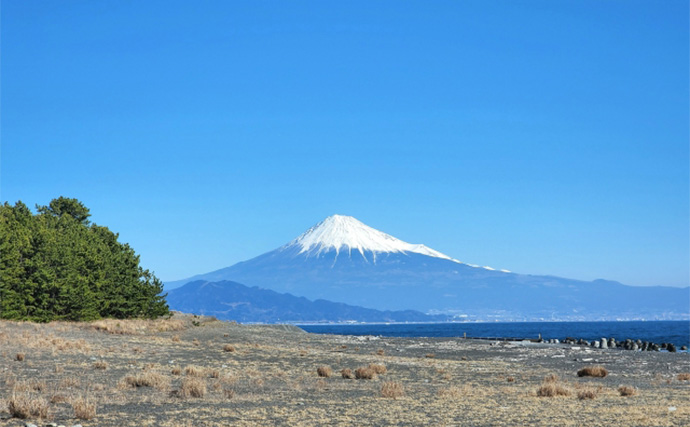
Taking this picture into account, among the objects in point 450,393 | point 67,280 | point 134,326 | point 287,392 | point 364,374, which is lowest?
point 287,392

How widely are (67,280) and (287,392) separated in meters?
32.6

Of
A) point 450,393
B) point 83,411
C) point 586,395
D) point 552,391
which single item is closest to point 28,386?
point 83,411

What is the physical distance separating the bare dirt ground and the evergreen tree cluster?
11414 millimetres

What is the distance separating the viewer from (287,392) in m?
23.2

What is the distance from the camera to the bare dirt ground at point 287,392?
17.2 metres

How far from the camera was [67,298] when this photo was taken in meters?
50.2

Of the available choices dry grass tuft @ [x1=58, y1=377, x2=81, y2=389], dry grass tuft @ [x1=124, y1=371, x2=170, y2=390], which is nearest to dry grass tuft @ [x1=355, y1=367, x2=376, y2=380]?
dry grass tuft @ [x1=124, y1=371, x2=170, y2=390]

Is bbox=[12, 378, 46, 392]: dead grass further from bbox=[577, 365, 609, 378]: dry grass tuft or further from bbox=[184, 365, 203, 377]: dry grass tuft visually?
bbox=[577, 365, 609, 378]: dry grass tuft

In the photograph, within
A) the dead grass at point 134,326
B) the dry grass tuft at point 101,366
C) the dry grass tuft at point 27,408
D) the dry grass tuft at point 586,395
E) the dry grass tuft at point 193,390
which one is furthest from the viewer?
the dead grass at point 134,326

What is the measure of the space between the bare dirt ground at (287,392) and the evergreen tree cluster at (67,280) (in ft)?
37.4

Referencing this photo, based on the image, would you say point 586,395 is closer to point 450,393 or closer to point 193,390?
point 450,393

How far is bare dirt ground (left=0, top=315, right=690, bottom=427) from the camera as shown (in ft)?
56.3

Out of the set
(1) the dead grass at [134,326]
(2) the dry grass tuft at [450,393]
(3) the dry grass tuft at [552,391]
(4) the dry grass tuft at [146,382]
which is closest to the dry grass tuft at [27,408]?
(4) the dry grass tuft at [146,382]

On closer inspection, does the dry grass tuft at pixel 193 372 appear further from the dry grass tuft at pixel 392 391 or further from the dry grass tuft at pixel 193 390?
the dry grass tuft at pixel 392 391
